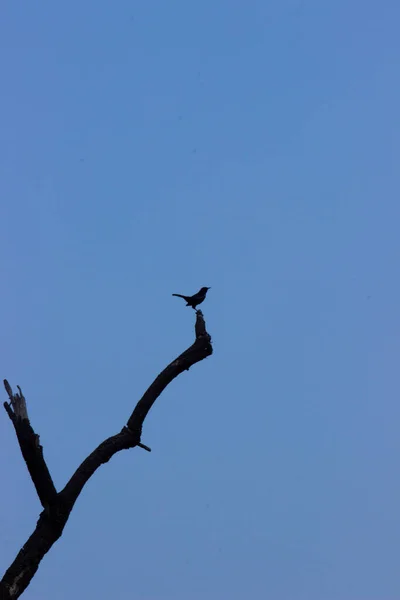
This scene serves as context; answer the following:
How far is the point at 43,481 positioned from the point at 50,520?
56 cm

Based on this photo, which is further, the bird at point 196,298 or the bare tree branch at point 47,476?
the bird at point 196,298

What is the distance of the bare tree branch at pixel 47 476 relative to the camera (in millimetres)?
9852

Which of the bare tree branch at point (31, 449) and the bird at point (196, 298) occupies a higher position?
the bird at point (196, 298)

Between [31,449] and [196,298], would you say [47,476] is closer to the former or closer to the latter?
[31,449]

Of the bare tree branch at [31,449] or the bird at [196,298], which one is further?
the bird at [196,298]

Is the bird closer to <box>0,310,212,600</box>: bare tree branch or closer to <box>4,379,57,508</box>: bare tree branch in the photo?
<box>0,310,212,600</box>: bare tree branch

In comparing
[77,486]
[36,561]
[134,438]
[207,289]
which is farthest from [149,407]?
[207,289]

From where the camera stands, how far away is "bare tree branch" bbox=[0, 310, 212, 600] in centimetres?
985

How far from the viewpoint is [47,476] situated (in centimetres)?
1027

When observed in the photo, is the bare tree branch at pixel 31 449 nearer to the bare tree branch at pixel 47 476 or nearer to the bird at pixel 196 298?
the bare tree branch at pixel 47 476

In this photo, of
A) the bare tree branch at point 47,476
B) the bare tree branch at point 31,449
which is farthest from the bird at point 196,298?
the bare tree branch at point 31,449

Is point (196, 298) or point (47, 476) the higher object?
point (196, 298)

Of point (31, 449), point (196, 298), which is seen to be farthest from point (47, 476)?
point (196, 298)

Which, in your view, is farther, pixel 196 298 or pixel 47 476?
pixel 196 298
